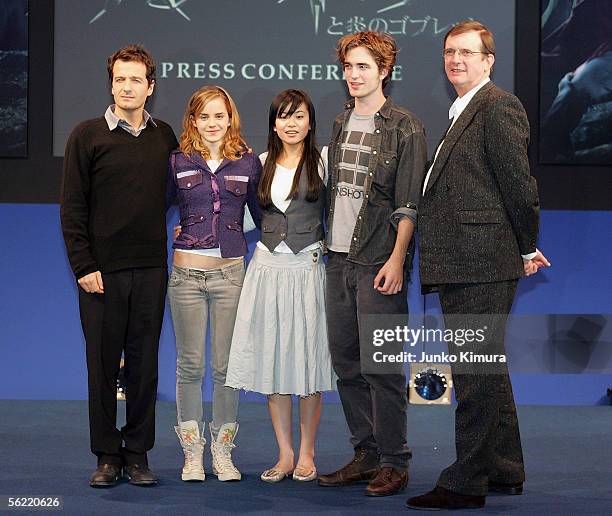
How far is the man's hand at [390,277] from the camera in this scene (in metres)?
3.58

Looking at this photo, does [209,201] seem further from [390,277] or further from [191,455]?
[191,455]

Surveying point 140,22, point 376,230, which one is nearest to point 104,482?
point 376,230

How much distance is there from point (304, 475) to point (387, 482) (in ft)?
1.15

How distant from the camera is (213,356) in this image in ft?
12.7

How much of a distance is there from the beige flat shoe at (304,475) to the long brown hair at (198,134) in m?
1.18

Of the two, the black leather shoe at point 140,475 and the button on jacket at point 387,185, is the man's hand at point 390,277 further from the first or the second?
the black leather shoe at point 140,475

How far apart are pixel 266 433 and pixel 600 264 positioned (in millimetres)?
2090

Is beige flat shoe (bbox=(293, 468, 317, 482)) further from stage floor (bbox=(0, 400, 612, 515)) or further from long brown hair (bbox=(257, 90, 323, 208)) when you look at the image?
long brown hair (bbox=(257, 90, 323, 208))

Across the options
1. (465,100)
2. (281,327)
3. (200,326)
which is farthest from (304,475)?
(465,100)

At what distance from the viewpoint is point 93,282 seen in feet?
12.0

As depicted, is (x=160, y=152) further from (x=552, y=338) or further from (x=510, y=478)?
(x=552, y=338)

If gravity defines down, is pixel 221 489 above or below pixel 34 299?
below

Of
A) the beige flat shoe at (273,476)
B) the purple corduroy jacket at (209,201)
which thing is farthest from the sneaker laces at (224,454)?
the purple corduroy jacket at (209,201)

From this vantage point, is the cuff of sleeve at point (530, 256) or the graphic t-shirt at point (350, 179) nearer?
the cuff of sleeve at point (530, 256)
